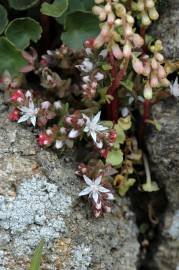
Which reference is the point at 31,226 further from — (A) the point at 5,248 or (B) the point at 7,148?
(B) the point at 7,148

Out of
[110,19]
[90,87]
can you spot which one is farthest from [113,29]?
[90,87]

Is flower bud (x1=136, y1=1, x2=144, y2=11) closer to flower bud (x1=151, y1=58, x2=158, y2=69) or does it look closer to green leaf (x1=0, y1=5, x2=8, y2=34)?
flower bud (x1=151, y1=58, x2=158, y2=69)

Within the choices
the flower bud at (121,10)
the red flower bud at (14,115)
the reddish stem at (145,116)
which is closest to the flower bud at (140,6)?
the flower bud at (121,10)

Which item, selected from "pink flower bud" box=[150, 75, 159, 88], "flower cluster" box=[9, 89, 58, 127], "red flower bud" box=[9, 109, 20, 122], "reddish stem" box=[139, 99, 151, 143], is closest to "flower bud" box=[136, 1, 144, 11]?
"pink flower bud" box=[150, 75, 159, 88]

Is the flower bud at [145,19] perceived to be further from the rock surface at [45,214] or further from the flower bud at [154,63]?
the rock surface at [45,214]

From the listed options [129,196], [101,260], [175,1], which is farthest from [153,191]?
[175,1]

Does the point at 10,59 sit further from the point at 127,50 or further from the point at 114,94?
the point at 127,50
